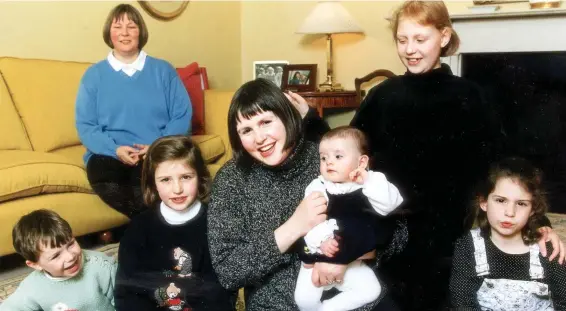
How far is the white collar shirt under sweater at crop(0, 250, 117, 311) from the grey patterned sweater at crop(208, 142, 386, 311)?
505 millimetres

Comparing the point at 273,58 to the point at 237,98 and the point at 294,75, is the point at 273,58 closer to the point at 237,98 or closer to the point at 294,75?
the point at 294,75

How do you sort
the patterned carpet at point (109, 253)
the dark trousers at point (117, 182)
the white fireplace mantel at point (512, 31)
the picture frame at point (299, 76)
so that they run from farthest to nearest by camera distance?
the picture frame at point (299, 76) → the white fireplace mantel at point (512, 31) → the dark trousers at point (117, 182) → the patterned carpet at point (109, 253)

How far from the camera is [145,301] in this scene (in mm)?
1644

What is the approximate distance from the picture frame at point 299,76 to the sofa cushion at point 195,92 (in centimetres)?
103

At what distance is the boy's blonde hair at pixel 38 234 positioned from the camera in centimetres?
167

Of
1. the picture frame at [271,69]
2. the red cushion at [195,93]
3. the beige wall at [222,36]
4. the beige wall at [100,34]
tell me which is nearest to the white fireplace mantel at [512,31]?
the beige wall at [222,36]

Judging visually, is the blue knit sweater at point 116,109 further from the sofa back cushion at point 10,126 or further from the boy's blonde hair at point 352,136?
the boy's blonde hair at point 352,136

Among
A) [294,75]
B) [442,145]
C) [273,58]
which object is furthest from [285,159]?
[273,58]

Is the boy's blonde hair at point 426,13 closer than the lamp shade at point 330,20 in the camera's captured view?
Yes

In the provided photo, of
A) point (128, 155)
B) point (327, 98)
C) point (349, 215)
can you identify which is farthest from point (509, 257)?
point (327, 98)

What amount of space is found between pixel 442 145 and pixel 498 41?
2.43 m

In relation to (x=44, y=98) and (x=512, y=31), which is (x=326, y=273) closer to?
(x=44, y=98)

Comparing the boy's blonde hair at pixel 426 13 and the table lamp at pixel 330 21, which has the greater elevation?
the table lamp at pixel 330 21

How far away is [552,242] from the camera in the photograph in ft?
5.11
